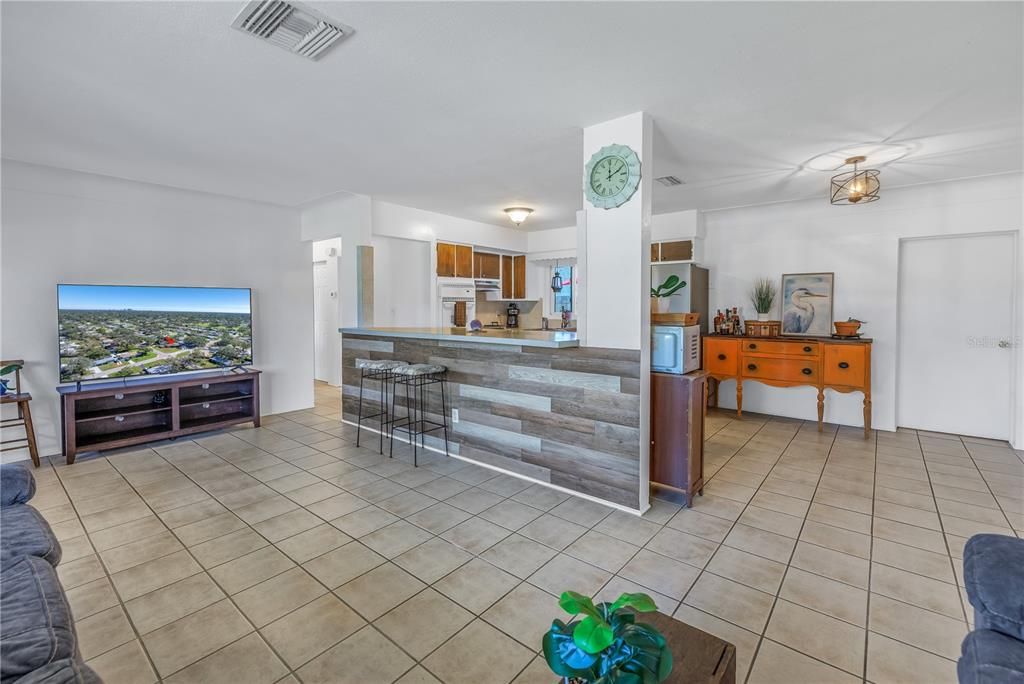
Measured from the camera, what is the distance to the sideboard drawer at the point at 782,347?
491 centimetres

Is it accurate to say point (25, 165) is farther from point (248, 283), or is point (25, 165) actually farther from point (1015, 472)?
point (1015, 472)

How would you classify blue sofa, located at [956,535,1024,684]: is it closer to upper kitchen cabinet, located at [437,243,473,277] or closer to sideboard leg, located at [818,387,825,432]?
sideboard leg, located at [818,387,825,432]

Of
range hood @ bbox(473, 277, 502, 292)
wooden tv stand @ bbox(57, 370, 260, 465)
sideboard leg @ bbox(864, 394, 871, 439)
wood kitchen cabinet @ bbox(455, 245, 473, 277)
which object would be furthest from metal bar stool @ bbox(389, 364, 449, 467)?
sideboard leg @ bbox(864, 394, 871, 439)

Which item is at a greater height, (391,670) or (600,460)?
(600,460)

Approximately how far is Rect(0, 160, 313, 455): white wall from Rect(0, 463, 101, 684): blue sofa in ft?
9.34

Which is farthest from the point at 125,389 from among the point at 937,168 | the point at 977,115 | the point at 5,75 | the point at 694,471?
the point at 937,168

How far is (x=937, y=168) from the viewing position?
4.07 metres

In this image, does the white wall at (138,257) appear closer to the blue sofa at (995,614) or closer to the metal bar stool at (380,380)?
the metal bar stool at (380,380)

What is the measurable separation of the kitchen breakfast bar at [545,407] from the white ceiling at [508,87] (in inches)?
60.6

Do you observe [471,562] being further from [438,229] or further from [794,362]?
[438,229]

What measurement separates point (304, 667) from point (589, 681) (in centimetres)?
132

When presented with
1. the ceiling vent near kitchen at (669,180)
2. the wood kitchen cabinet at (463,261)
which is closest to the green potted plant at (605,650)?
the ceiling vent near kitchen at (669,180)

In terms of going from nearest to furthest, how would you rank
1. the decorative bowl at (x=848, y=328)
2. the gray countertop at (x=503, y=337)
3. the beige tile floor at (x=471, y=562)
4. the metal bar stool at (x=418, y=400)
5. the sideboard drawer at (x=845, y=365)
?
the beige tile floor at (x=471, y=562) < the gray countertop at (x=503, y=337) < the metal bar stool at (x=418, y=400) < the sideboard drawer at (x=845, y=365) < the decorative bowl at (x=848, y=328)

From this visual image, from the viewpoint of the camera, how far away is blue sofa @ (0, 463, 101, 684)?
44.0 inches
